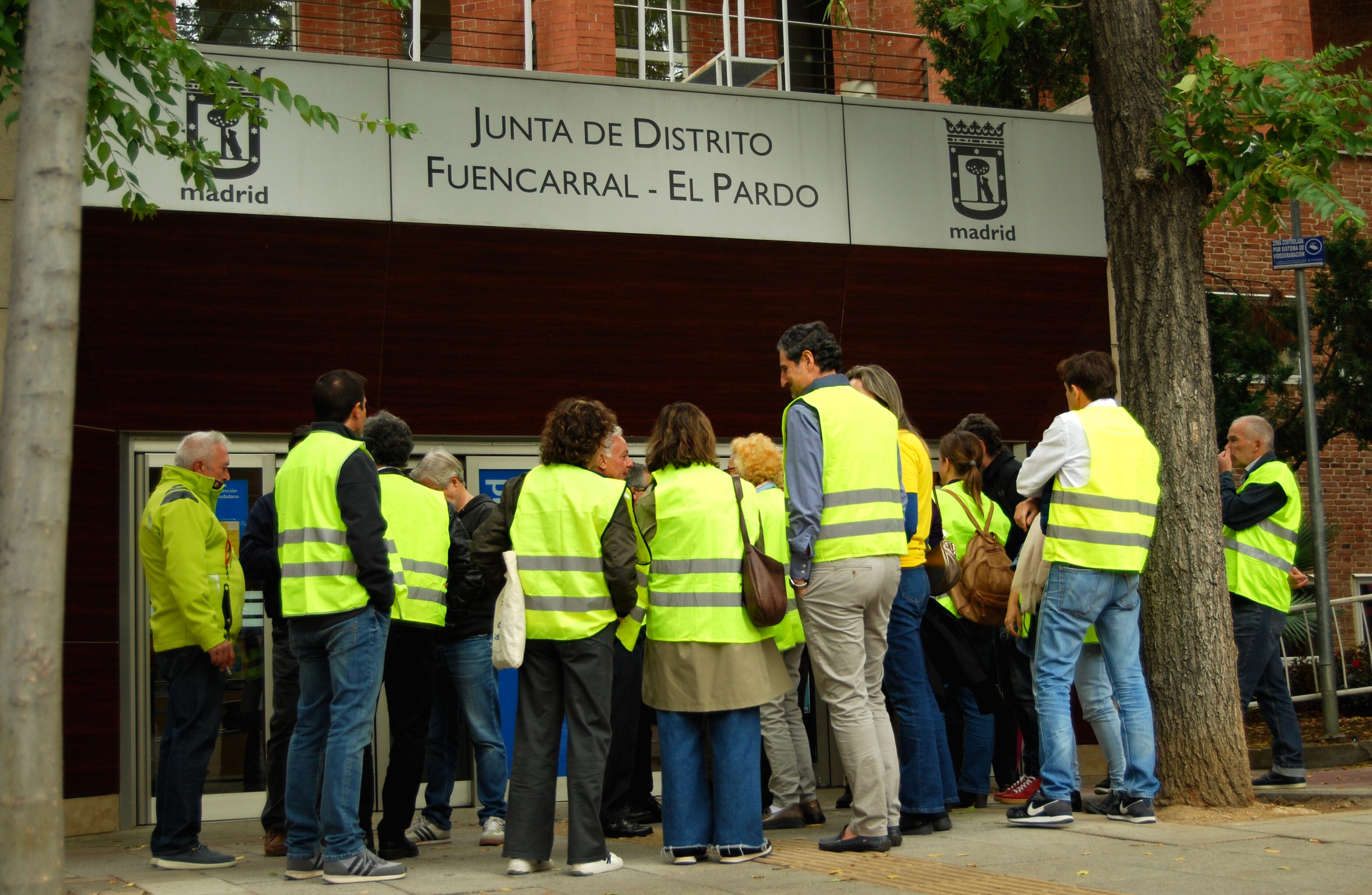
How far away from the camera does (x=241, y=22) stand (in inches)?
411

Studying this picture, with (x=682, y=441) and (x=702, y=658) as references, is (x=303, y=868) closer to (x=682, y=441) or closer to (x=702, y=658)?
(x=702, y=658)

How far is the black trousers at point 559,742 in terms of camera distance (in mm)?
5746

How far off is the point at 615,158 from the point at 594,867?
490 cm

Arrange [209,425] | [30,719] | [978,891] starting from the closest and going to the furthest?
1. [30,719]
2. [978,891]
3. [209,425]

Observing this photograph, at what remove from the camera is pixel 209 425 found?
8.66 m

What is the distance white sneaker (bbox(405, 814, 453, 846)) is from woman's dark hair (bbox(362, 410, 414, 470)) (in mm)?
1814

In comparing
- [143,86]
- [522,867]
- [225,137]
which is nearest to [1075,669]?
[522,867]

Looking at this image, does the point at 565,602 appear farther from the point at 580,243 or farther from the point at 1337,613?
the point at 1337,613

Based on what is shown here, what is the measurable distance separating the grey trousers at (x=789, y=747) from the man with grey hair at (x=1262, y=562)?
2687 mm

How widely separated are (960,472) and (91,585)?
5.02 meters

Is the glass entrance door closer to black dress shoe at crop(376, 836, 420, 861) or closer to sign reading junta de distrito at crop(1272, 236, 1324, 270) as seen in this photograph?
black dress shoe at crop(376, 836, 420, 861)

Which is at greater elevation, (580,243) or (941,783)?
(580,243)

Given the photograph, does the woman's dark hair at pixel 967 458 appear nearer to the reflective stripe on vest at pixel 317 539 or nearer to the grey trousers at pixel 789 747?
the grey trousers at pixel 789 747

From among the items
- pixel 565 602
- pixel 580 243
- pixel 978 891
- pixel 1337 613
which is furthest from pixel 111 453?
pixel 1337 613
